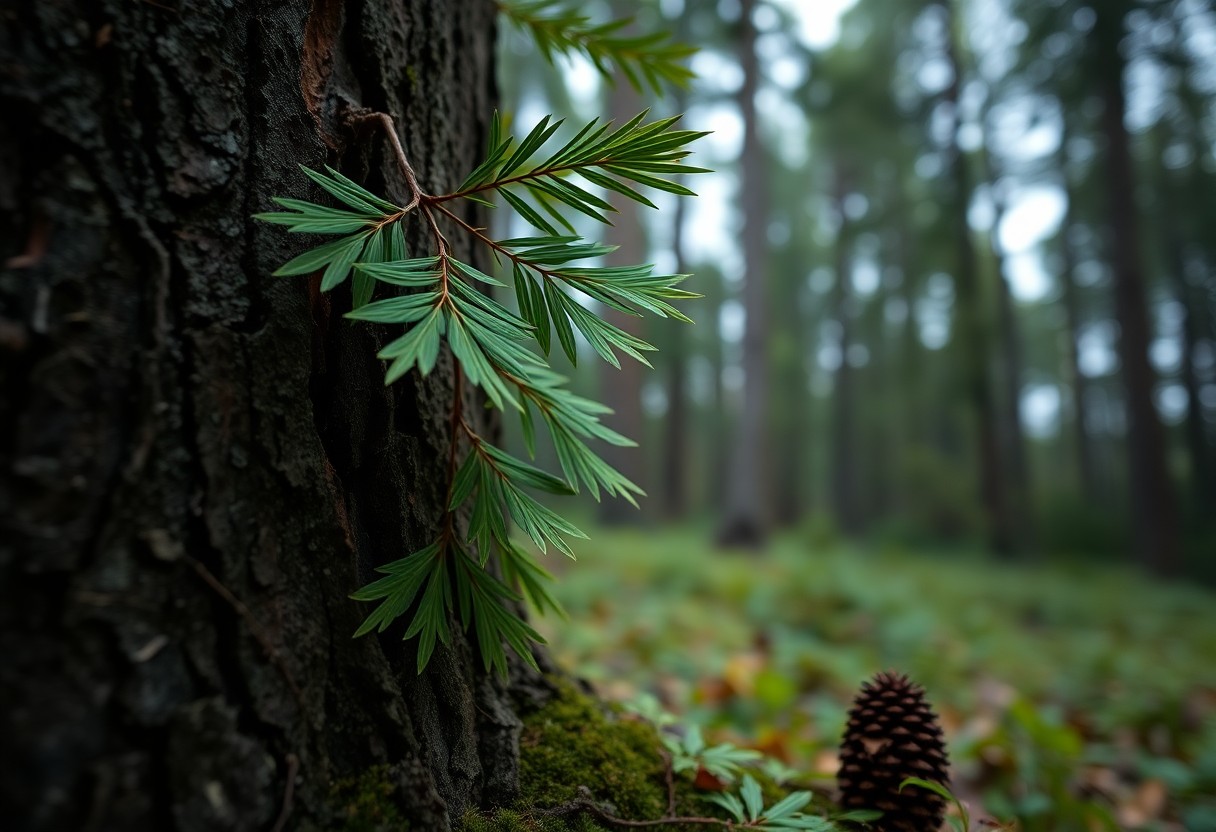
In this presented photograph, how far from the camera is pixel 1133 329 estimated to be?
32.3 feet

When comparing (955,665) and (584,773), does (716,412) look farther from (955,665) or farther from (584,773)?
(584,773)

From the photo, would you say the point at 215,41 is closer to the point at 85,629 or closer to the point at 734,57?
the point at 85,629

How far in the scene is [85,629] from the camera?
0.62 metres

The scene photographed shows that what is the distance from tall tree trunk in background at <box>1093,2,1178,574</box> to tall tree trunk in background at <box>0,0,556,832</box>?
12126mm

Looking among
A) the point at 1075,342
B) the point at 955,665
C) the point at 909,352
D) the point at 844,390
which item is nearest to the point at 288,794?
the point at 955,665

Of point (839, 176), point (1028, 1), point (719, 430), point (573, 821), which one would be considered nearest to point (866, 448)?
point (719, 430)

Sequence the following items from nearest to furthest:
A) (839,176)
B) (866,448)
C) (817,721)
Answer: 1. (817,721)
2. (839,176)
3. (866,448)

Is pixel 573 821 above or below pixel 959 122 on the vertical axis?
below

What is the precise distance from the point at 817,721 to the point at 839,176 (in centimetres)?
1991

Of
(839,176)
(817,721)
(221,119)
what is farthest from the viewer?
(839,176)

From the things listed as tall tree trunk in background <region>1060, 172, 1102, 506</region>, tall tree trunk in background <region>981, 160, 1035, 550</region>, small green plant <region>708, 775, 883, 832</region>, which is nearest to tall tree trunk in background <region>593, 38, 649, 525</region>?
tall tree trunk in background <region>981, 160, 1035, 550</region>

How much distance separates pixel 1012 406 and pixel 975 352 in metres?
5.46

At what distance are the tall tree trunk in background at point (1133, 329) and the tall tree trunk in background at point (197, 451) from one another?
477 inches

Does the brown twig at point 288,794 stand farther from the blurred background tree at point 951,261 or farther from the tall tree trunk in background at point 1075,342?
the tall tree trunk in background at point 1075,342
